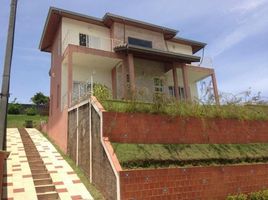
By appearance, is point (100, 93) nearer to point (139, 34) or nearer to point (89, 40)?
A: point (89, 40)

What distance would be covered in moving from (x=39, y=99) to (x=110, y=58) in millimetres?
20250

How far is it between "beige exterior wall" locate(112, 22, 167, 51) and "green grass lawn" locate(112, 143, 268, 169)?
9494 millimetres

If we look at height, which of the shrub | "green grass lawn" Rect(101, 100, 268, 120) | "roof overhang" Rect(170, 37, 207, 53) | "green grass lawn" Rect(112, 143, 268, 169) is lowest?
"green grass lawn" Rect(112, 143, 268, 169)

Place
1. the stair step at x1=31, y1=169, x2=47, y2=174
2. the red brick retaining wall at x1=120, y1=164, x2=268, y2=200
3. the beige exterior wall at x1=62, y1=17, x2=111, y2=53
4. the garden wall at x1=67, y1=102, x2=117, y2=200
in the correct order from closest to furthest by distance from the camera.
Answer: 1. the red brick retaining wall at x1=120, y1=164, x2=268, y2=200
2. the garden wall at x1=67, y1=102, x2=117, y2=200
3. the stair step at x1=31, y1=169, x2=47, y2=174
4. the beige exterior wall at x1=62, y1=17, x2=111, y2=53

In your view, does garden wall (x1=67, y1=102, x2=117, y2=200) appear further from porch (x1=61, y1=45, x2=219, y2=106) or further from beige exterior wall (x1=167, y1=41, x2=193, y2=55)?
beige exterior wall (x1=167, y1=41, x2=193, y2=55)

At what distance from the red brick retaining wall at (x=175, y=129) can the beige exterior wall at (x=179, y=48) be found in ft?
31.2

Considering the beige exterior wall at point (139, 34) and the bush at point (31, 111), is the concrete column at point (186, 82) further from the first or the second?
the bush at point (31, 111)

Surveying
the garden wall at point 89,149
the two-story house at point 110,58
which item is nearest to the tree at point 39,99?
the two-story house at point 110,58

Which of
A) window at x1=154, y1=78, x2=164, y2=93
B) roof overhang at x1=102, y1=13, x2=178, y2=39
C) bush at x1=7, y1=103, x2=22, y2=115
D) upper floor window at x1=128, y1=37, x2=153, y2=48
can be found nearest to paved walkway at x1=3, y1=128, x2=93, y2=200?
window at x1=154, y1=78, x2=164, y2=93

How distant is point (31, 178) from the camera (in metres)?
7.47

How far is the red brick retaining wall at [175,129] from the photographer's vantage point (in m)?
7.23

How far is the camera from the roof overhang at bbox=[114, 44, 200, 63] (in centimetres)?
1364

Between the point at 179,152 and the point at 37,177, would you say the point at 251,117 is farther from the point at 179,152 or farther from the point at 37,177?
the point at 37,177

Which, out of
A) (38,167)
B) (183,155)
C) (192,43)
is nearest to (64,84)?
(38,167)
